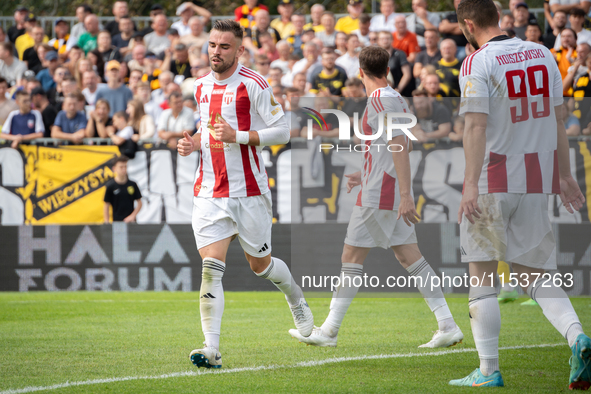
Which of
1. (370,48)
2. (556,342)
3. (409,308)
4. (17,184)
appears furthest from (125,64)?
(556,342)

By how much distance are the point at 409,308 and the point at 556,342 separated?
9.14 ft

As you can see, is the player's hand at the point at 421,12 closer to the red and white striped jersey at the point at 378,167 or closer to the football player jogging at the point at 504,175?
the red and white striped jersey at the point at 378,167

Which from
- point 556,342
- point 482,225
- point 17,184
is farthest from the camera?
point 17,184

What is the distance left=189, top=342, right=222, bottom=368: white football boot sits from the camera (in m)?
5.11

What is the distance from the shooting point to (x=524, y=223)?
4.51m

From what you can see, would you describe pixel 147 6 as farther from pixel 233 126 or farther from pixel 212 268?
pixel 212 268

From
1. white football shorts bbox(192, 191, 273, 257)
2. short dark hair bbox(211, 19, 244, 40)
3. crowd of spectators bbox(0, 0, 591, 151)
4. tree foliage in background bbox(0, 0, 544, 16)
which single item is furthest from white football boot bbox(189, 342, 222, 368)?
tree foliage in background bbox(0, 0, 544, 16)

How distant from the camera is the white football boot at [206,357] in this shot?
5.11 metres

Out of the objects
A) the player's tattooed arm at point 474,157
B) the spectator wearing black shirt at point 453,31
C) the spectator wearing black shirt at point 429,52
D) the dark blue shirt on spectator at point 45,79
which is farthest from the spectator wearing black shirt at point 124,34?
the player's tattooed arm at point 474,157

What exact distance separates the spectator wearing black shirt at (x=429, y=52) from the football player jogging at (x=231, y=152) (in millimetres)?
8013

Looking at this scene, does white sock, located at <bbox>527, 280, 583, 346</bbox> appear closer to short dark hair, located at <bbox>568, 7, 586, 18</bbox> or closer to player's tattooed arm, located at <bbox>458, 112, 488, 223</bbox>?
player's tattooed arm, located at <bbox>458, 112, 488, 223</bbox>

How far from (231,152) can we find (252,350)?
173cm

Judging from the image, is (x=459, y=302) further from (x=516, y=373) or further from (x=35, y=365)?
(x=35, y=365)

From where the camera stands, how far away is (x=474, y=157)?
4410mm
